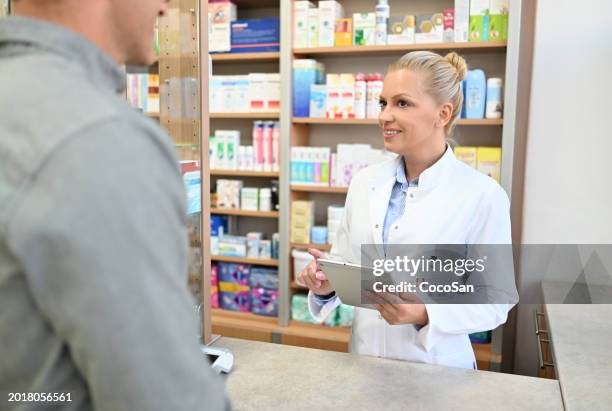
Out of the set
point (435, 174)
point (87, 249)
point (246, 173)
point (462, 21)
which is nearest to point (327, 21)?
point (462, 21)

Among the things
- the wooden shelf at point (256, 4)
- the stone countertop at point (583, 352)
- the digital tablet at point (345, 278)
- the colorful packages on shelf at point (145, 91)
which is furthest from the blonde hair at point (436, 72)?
the wooden shelf at point (256, 4)

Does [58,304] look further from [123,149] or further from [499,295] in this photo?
[499,295]

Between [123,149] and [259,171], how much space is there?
3279mm

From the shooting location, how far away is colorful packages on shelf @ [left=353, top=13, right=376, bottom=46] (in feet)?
11.3

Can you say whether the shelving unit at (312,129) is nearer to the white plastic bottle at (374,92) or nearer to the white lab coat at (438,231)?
the white plastic bottle at (374,92)

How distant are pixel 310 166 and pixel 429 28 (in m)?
1.18

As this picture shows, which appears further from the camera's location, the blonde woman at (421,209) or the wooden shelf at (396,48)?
the wooden shelf at (396,48)

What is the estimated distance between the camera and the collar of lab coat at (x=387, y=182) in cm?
197

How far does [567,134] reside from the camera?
3.17 metres

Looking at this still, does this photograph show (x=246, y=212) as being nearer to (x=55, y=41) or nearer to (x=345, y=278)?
(x=345, y=278)

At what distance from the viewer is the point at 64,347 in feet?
1.93

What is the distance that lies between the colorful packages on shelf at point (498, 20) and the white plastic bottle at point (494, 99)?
261 mm

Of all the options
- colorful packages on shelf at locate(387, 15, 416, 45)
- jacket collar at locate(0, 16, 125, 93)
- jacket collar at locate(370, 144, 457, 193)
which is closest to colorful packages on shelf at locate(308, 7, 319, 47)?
colorful packages on shelf at locate(387, 15, 416, 45)

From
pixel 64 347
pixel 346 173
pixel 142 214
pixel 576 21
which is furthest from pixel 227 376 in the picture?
pixel 576 21
